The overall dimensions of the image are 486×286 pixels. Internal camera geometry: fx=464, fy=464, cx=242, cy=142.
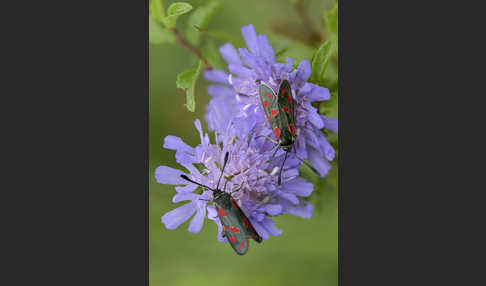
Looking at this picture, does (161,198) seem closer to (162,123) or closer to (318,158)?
(162,123)

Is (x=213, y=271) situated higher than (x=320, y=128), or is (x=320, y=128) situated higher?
(x=320, y=128)

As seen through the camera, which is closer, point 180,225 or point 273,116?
point 273,116

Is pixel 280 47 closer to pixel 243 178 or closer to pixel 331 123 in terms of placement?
pixel 331 123

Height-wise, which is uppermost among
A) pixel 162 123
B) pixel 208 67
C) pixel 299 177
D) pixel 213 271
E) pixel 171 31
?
pixel 171 31

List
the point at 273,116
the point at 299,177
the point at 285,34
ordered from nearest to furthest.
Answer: the point at 273,116
the point at 299,177
the point at 285,34

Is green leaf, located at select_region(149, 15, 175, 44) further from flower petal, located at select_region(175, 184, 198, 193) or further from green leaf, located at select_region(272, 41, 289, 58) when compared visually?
flower petal, located at select_region(175, 184, 198, 193)

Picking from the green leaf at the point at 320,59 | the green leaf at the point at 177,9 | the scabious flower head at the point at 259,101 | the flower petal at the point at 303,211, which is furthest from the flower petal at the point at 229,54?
the flower petal at the point at 303,211

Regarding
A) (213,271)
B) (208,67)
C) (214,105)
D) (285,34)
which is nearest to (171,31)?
(208,67)
